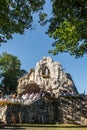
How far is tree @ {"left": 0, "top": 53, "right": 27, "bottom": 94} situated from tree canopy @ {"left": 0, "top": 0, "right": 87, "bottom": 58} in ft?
169

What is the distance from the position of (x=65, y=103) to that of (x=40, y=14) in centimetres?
2501

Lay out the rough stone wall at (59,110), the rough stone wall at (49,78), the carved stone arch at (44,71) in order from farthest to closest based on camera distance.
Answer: the carved stone arch at (44,71), the rough stone wall at (49,78), the rough stone wall at (59,110)

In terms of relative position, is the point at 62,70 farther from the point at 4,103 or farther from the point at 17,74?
the point at 17,74

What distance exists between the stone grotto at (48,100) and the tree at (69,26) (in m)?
14.4

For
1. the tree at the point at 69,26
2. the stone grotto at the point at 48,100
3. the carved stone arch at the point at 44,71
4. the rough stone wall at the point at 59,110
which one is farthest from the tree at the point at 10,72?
the tree at the point at 69,26

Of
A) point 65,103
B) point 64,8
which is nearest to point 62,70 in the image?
point 65,103

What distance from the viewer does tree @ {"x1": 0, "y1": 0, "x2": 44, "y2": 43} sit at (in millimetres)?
22903

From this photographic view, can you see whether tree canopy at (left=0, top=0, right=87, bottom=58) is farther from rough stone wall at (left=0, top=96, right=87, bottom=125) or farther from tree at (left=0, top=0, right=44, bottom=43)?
rough stone wall at (left=0, top=96, right=87, bottom=125)

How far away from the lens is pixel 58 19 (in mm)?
26547

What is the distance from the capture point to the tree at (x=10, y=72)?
78.2 m

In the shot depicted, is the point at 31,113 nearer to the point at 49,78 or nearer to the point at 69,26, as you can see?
the point at 49,78

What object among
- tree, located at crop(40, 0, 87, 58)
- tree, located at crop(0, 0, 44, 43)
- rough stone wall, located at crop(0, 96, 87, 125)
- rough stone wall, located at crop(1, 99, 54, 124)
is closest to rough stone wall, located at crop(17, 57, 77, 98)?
rough stone wall, located at crop(0, 96, 87, 125)

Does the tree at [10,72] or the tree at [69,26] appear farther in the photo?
the tree at [10,72]

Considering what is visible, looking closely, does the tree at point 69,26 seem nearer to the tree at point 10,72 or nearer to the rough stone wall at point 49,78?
the rough stone wall at point 49,78
